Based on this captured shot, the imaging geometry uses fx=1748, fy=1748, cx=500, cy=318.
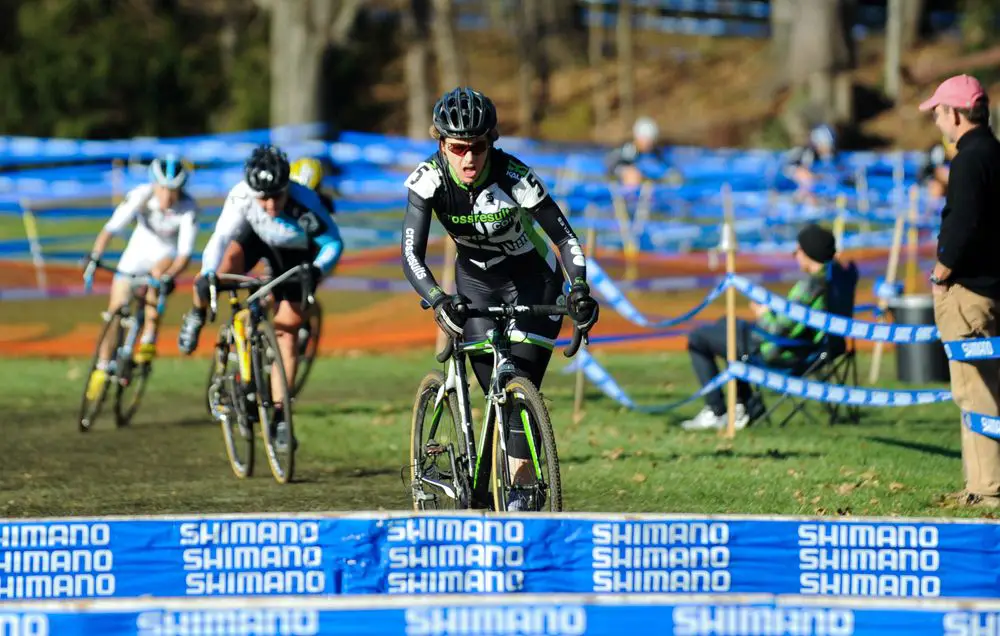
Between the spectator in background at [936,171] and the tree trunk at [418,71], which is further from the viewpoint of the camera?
the tree trunk at [418,71]

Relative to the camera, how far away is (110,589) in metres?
6.41

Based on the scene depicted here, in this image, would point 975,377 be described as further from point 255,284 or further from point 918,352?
point 918,352

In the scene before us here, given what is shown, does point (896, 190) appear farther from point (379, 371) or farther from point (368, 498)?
point (368, 498)

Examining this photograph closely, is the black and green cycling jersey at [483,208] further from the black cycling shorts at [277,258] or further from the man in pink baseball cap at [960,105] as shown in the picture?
the black cycling shorts at [277,258]

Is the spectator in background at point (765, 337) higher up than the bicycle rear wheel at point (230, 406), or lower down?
higher up

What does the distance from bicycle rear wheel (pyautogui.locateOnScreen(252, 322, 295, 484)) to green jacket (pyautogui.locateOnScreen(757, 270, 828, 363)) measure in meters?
3.48

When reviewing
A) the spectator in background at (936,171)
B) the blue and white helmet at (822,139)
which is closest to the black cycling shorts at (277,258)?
the spectator in background at (936,171)

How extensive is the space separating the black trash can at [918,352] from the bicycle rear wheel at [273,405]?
5932 millimetres

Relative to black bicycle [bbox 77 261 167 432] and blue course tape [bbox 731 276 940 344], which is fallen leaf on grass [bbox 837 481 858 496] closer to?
blue course tape [bbox 731 276 940 344]

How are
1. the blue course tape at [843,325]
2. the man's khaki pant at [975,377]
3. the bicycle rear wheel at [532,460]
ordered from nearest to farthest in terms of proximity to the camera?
the bicycle rear wheel at [532,460] → the man's khaki pant at [975,377] → the blue course tape at [843,325]

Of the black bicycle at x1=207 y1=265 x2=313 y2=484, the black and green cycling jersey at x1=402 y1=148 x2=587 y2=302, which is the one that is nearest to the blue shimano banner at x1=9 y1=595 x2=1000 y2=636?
the black and green cycling jersey at x1=402 y1=148 x2=587 y2=302

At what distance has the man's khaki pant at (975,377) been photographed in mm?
8789

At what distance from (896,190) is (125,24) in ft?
82.5

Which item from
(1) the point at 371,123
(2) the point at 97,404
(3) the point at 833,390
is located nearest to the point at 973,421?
(3) the point at 833,390
